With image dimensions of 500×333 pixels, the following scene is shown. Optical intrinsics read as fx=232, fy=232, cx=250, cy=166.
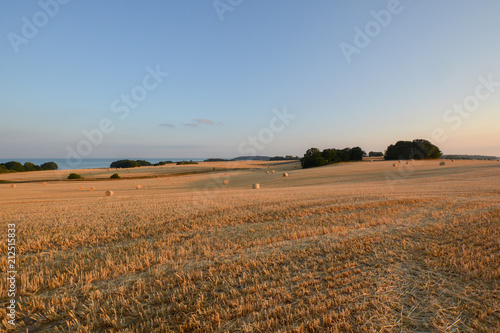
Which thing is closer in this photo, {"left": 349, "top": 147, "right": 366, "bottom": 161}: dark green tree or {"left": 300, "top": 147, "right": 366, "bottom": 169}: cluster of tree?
{"left": 300, "top": 147, "right": 366, "bottom": 169}: cluster of tree

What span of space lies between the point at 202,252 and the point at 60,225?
→ 7464 mm

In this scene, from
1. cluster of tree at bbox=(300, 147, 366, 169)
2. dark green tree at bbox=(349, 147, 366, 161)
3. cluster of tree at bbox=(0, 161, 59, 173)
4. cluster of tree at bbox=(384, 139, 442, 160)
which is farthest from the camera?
dark green tree at bbox=(349, 147, 366, 161)

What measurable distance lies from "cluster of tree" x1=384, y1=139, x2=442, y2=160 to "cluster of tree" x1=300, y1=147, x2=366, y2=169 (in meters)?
12.4

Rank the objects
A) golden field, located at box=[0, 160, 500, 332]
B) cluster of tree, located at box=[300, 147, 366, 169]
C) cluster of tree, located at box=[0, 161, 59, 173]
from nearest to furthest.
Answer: golden field, located at box=[0, 160, 500, 332] → cluster of tree, located at box=[300, 147, 366, 169] → cluster of tree, located at box=[0, 161, 59, 173]

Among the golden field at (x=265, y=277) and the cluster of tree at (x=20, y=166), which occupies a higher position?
the cluster of tree at (x=20, y=166)

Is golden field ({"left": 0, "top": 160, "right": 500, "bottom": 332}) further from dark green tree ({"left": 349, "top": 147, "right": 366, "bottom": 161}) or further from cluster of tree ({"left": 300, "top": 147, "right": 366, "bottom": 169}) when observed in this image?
dark green tree ({"left": 349, "top": 147, "right": 366, "bottom": 161})

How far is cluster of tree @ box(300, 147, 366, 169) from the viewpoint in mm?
73912

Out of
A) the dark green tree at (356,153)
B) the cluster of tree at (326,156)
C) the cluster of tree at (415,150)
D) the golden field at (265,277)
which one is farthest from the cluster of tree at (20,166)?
the cluster of tree at (415,150)

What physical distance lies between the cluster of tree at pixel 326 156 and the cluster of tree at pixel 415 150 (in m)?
12.4

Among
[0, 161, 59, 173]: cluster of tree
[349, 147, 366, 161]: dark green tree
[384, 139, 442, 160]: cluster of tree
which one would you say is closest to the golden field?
[349, 147, 366, 161]: dark green tree

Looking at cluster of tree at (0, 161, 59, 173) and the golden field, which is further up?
cluster of tree at (0, 161, 59, 173)

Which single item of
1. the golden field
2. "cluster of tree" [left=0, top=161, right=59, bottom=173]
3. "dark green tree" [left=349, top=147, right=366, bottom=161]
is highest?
"dark green tree" [left=349, top=147, right=366, bottom=161]

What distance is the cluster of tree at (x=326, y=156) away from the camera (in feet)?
242

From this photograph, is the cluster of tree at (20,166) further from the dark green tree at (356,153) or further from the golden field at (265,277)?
the dark green tree at (356,153)
